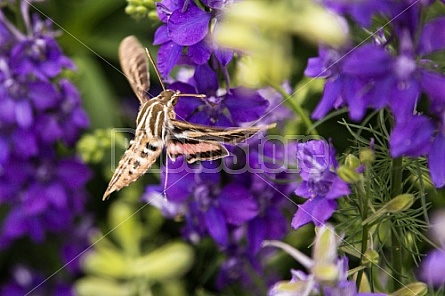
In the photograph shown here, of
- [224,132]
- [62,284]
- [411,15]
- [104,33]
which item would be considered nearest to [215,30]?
[224,132]

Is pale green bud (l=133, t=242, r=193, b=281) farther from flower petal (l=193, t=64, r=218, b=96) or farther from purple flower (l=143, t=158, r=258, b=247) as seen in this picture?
flower petal (l=193, t=64, r=218, b=96)

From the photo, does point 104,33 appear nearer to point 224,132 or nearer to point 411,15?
point 224,132

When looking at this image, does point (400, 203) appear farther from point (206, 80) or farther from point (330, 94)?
point (206, 80)

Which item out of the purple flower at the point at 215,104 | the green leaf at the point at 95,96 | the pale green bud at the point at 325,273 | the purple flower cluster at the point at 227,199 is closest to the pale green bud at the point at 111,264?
the purple flower cluster at the point at 227,199

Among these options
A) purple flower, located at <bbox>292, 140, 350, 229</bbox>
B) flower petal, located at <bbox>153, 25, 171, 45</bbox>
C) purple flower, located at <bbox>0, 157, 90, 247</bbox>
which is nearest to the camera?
purple flower, located at <bbox>292, 140, 350, 229</bbox>

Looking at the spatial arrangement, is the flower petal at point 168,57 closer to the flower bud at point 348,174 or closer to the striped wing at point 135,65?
the striped wing at point 135,65

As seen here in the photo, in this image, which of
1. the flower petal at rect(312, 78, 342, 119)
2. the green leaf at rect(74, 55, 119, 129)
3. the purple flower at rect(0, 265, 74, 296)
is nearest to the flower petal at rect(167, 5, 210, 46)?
the flower petal at rect(312, 78, 342, 119)
